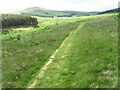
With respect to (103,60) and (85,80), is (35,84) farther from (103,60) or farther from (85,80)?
(103,60)

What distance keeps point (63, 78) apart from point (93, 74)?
8.79 feet

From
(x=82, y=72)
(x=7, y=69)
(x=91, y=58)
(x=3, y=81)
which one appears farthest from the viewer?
(x=7, y=69)

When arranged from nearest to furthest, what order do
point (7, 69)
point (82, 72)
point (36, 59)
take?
point (82, 72)
point (7, 69)
point (36, 59)

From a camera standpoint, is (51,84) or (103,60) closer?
(51,84)

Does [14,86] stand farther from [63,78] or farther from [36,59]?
[36,59]

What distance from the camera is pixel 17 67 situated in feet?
78.1

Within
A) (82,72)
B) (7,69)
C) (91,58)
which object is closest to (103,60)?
(91,58)

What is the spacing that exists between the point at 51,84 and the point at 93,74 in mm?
3643

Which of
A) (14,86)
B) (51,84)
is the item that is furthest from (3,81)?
(51,84)

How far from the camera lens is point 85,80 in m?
15.5

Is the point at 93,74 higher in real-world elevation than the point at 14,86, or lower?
higher

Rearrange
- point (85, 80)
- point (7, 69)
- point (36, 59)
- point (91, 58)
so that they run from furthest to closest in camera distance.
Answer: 1. point (36, 59)
2. point (7, 69)
3. point (91, 58)
4. point (85, 80)

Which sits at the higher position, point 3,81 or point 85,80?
point 85,80

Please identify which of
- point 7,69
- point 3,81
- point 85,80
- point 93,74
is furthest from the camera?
point 7,69
